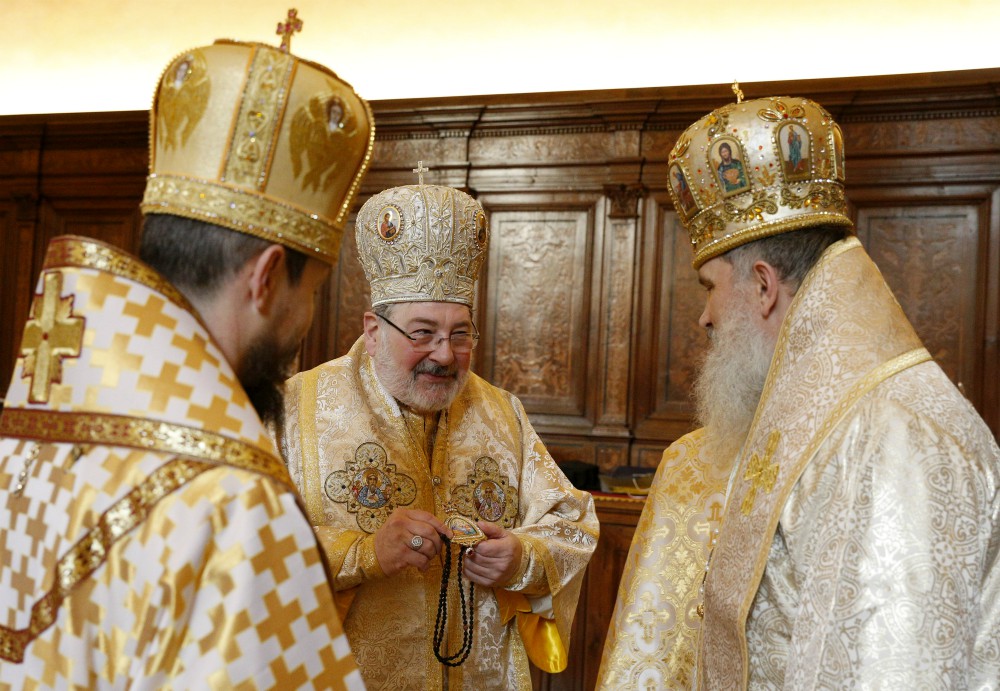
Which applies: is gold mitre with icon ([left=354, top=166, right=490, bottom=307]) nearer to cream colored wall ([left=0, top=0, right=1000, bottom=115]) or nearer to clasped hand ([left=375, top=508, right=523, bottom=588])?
clasped hand ([left=375, top=508, right=523, bottom=588])

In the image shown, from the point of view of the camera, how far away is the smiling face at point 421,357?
3244mm

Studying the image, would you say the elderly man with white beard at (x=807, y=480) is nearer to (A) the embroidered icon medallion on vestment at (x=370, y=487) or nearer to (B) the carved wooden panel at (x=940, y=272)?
(A) the embroidered icon medallion on vestment at (x=370, y=487)

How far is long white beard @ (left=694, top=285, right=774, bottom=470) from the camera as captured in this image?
2.45m

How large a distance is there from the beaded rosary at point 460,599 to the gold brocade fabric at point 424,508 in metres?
0.04

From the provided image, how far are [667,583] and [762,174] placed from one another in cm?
113

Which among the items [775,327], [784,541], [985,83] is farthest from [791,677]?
[985,83]

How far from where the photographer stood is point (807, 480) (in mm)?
2021

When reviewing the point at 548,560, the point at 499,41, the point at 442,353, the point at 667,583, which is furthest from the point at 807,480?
the point at 499,41

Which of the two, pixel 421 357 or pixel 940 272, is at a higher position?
pixel 940 272

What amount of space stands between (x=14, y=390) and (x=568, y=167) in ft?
20.7

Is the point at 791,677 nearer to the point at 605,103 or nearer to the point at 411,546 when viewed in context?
the point at 411,546

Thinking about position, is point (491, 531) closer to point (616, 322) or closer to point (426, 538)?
point (426, 538)

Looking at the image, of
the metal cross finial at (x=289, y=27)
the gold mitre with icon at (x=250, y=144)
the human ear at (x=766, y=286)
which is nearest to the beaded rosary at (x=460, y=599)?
the human ear at (x=766, y=286)

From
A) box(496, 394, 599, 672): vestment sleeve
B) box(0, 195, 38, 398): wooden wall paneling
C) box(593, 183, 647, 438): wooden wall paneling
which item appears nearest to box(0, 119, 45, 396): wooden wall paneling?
box(0, 195, 38, 398): wooden wall paneling
